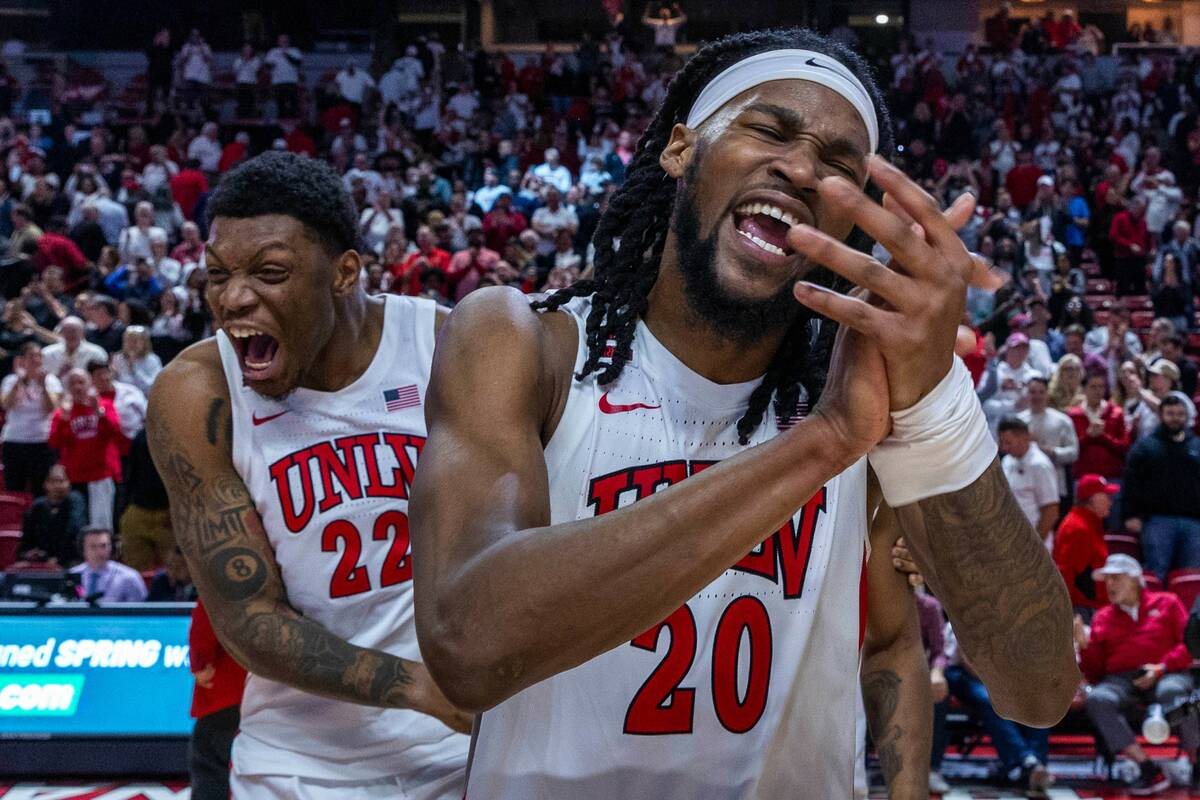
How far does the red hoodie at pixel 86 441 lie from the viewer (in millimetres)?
11406

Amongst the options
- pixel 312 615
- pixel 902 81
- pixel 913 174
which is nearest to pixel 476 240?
pixel 913 174

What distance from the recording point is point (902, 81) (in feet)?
73.4

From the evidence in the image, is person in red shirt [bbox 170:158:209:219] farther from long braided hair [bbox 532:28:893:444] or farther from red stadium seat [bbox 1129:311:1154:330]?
long braided hair [bbox 532:28:893:444]

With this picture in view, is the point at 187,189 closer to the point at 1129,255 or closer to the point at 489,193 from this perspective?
the point at 489,193

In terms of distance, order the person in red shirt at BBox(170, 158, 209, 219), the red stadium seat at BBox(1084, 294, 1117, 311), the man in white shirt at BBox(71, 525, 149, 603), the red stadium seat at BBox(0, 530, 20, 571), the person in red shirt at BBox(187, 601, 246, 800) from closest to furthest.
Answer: the person in red shirt at BBox(187, 601, 246, 800), the man in white shirt at BBox(71, 525, 149, 603), the red stadium seat at BBox(0, 530, 20, 571), the red stadium seat at BBox(1084, 294, 1117, 311), the person in red shirt at BBox(170, 158, 209, 219)

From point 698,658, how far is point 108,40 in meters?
27.5

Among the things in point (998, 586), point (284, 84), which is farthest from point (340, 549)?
point (284, 84)

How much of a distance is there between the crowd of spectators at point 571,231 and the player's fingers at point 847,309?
182 centimetres

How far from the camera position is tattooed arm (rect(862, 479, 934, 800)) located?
2.93 meters

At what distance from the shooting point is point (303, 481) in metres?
3.53

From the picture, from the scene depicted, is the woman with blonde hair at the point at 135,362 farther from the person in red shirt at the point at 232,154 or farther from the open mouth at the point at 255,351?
the open mouth at the point at 255,351

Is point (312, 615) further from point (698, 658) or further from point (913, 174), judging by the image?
point (913, 174)

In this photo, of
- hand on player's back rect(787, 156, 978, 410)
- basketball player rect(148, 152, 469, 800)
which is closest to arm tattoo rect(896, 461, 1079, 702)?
hand on player's back rect(787, 156, 978, 410)

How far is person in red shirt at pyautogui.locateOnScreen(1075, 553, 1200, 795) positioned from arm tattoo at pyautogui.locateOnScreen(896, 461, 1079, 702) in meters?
7.02
